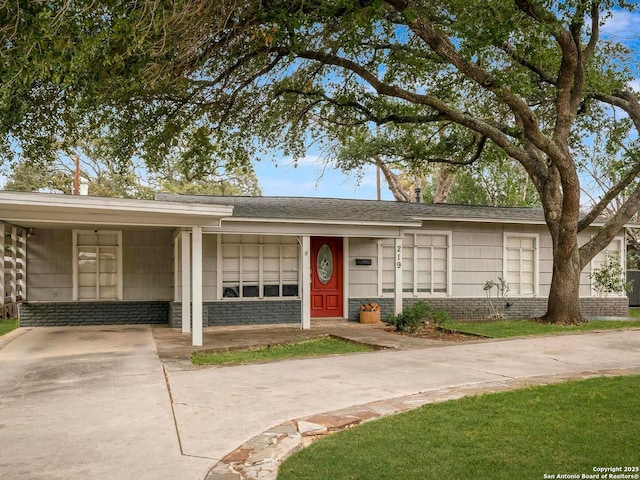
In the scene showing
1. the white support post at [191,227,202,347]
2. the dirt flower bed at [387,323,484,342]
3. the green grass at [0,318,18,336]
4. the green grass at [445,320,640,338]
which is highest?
the white support post at [191,227,202,347]

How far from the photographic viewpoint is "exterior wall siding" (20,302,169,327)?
13.2 metres

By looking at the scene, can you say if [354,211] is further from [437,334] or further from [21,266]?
[21,266]

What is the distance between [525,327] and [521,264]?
3.54 m

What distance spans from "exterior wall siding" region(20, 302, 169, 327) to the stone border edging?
29.8 ft

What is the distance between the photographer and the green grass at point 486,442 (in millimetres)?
3965

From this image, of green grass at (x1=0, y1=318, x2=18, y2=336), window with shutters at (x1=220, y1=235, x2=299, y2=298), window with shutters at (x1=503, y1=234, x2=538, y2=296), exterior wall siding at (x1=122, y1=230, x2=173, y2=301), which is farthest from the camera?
window with shutters at (x1=503, y1=234, x2=538, y2=296)

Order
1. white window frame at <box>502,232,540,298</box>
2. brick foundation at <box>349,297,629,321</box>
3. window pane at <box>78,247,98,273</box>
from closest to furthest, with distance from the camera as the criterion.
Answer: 1. window pane at <box>78,247,98,273</box>
2. brick foundation at <box>349,297,629,321</box>
3. white window frame at <box>502,232,540,298</box>

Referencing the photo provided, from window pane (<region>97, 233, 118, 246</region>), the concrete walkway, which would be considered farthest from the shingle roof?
the concrete walkway

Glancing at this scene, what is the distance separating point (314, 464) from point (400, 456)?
0.63m

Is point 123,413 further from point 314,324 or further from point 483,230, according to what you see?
point 483,230

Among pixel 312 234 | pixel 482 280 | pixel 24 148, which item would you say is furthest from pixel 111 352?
pixel 482 280

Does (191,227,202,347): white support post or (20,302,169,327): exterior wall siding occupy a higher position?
(191,227,202,347): white support post

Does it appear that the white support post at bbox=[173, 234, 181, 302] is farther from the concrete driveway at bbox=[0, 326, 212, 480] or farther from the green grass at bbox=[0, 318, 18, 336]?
the green grass at bbox=[0, 318, 18, 336]

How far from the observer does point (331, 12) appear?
10.0 meters
